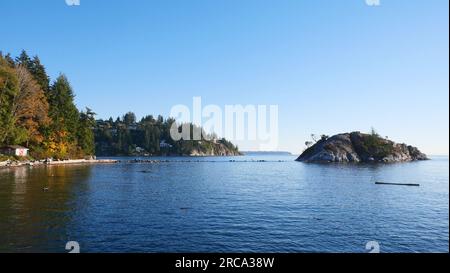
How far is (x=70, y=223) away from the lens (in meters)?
30.8

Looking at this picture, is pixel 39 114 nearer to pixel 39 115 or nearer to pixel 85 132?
pixel 39 115

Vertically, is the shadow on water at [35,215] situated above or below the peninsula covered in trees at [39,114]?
below

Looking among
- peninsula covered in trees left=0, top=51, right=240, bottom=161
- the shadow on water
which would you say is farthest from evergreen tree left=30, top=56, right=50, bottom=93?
the shadow on water

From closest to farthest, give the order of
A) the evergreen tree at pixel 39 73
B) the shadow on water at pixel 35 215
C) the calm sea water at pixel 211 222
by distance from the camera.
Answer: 1. the shadow on water at pixel 35 215
2. the calm sea water at pixel 211 222
3. the evergreen tree at pixel 39 73

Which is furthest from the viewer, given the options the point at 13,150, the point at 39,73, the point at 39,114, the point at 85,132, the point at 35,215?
the point at 85,132

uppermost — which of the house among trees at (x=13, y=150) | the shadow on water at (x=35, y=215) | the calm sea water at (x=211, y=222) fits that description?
the house among trees at (x=13, y=150)

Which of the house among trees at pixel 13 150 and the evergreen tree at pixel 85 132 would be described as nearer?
the house among trees at pixel 13 150

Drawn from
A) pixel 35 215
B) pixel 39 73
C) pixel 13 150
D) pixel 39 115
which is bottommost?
pixel 35 215

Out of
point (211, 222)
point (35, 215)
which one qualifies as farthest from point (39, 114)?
point (211, 222)

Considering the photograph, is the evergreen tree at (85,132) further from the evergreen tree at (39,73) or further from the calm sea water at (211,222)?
the calm sea water at (211,222)

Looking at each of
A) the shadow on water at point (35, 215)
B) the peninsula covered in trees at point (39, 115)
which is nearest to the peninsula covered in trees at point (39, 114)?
the peninsula covered in trees at point (39, 115)

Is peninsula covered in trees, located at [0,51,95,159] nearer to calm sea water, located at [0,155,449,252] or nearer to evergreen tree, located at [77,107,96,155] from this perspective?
evergreen tree, located at [77,107,96,155]

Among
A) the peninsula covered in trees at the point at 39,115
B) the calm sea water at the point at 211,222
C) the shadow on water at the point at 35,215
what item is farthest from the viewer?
the peninsula covered in trees at the point at 39,115
